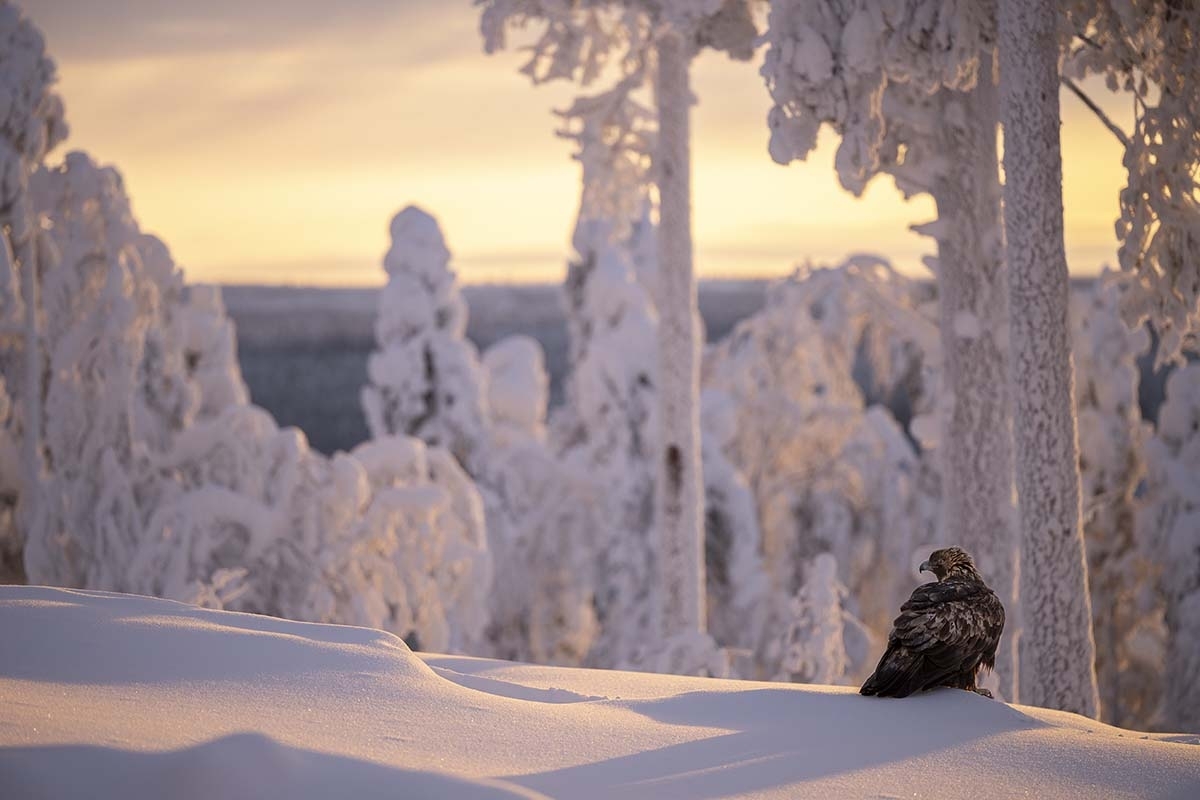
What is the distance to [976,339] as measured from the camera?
27.9 feet

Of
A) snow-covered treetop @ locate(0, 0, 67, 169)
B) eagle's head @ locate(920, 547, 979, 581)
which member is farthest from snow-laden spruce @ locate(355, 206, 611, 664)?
eagle's head @ locate(920, 547, 979, 581)

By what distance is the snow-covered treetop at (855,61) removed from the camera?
7.47 m

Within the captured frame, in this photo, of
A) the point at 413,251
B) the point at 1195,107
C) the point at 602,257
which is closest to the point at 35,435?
the point at 413,251

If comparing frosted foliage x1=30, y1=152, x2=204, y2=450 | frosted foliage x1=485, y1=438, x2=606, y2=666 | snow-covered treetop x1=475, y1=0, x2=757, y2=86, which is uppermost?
snow-covered treetop x1=475, y1=0, x2=757, y2=86

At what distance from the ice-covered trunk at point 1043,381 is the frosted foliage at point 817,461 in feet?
34.1

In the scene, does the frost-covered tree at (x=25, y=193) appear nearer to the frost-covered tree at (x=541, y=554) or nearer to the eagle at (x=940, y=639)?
the frost-covered tree at (x=541, y=554)

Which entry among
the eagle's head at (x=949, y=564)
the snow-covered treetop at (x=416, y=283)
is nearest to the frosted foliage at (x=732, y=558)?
the snow-covered treetop at (x=416, y=283)

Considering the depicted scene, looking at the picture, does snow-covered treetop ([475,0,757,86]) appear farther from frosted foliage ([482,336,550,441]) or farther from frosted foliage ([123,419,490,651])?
frosted foliage ([482,336,550,441])

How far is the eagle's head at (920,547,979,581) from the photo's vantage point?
5480mm

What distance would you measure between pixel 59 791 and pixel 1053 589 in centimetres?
592

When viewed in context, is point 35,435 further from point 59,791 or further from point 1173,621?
point 1173,621

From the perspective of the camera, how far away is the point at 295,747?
372 cm

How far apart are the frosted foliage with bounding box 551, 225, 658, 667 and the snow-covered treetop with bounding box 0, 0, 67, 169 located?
8.88 m

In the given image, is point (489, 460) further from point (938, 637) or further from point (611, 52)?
point (938, 637)
